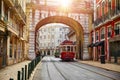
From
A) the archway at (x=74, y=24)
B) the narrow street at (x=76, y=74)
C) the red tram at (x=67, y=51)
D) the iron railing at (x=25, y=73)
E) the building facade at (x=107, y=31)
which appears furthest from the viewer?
the archway at (x=74, y=24)

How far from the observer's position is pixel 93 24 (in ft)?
132

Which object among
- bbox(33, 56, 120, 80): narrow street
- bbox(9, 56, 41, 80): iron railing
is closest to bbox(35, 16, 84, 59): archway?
bbox(33, 56, 120, 80): narrow street

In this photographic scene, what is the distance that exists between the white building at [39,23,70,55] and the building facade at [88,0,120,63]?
7085 centimetres

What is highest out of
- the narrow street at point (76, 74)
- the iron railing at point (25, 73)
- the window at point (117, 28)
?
the window at point (117, 28)

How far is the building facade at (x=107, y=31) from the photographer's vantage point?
29016 mm

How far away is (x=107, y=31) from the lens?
33.1 m

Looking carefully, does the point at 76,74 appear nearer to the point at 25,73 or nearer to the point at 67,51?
the point at 25,73

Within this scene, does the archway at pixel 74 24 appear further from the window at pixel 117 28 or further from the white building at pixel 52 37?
the white building at pixel 52 37

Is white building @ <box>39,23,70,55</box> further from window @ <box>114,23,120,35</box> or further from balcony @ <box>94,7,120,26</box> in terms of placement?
window @ <box>114,23,120,35</box>

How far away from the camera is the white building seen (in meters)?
112

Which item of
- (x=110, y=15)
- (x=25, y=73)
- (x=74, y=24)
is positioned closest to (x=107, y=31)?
(x=110, y=15)

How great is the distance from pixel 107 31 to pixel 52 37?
270 ft

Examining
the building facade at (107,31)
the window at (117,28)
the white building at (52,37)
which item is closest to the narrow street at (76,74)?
the building facade at (107,31)

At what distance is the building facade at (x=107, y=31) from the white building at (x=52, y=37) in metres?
70.8
